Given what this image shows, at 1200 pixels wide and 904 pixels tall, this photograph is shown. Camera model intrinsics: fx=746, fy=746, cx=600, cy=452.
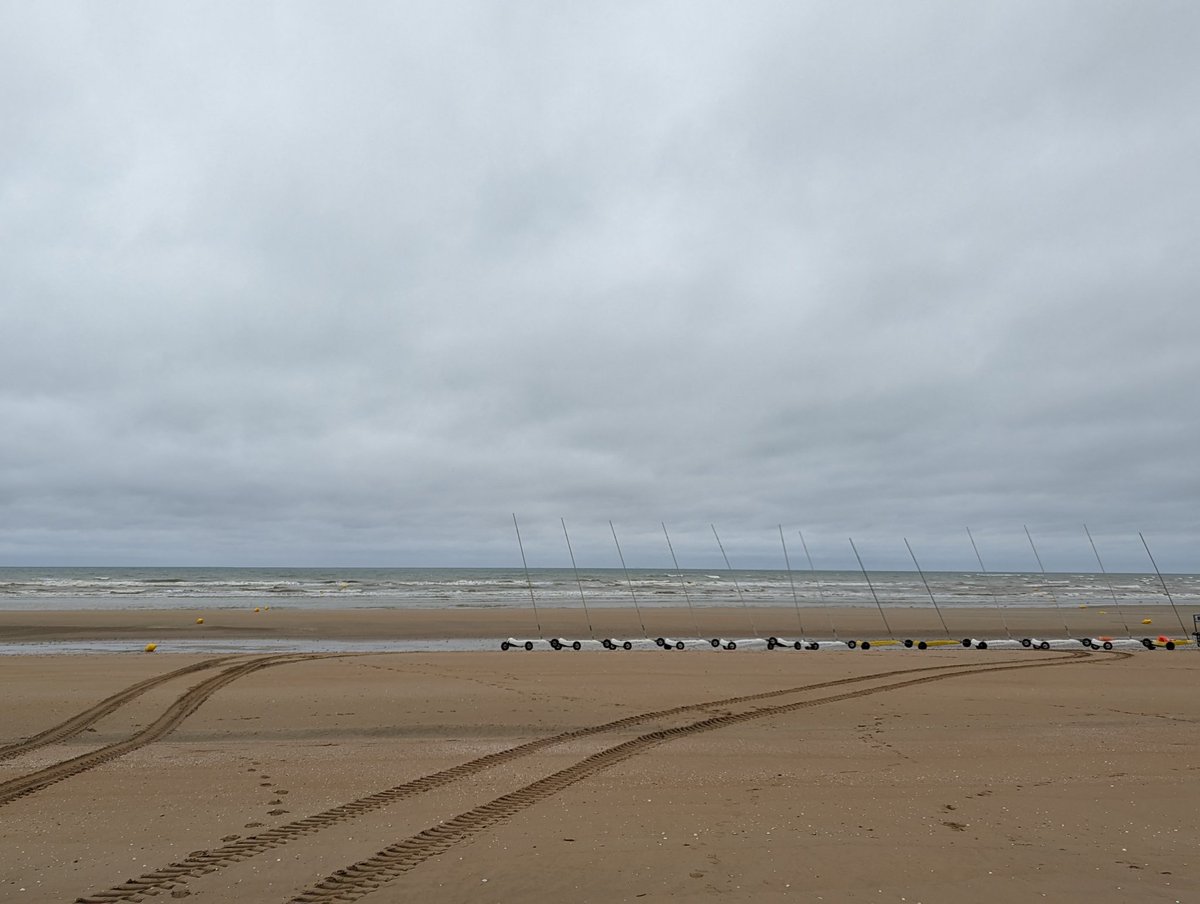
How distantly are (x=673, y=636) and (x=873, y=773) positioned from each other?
66.2ft

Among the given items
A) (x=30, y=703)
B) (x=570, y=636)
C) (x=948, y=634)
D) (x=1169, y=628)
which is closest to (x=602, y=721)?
(x=30, y=703)

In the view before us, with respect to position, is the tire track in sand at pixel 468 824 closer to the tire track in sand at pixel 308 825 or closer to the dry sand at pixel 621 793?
the dry sand at pixel 621 793

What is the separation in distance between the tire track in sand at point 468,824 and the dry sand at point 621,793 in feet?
0.11

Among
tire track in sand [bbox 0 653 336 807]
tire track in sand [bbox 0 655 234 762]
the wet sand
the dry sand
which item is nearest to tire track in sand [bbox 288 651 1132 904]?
the dry sand

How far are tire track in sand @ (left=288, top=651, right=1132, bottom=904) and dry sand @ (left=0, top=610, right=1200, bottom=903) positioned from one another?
34 millimetres

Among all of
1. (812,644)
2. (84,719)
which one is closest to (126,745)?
(84,719)

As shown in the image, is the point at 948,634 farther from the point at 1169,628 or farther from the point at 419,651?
the point at 419,651

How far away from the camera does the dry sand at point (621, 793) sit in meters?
5.43

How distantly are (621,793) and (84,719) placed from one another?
8619 millimetres

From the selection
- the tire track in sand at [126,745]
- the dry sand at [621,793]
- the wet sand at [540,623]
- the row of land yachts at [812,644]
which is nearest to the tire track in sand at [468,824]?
the dry sand at [621,793]

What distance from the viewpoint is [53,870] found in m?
5.57

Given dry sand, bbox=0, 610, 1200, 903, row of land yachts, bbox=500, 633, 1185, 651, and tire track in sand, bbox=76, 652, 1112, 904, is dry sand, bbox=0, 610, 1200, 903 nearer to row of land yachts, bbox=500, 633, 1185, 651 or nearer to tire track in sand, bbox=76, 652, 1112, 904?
tire track in sand, bbox=76, 652, 1112, 904

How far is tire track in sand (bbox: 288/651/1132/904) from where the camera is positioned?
17.2 ft

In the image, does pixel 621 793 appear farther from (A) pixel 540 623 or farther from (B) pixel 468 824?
(A) pixel 540 623
